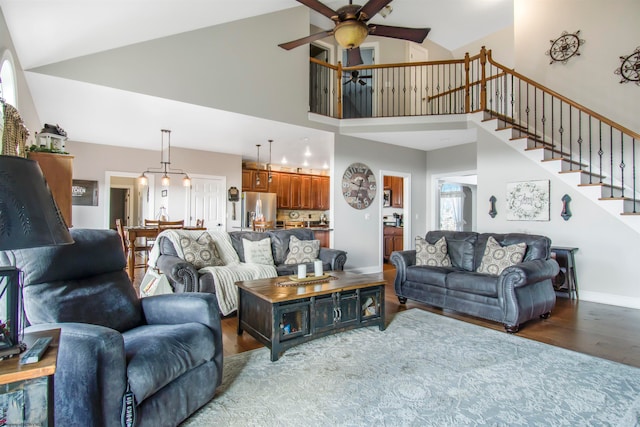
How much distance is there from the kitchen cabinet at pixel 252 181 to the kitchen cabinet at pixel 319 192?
1.61m

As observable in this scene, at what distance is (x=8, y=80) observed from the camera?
302 centimetres

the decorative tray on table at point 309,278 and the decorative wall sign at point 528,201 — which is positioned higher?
the decorative wall sign at point 528,201

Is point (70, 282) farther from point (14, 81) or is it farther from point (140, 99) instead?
point (140, 99)


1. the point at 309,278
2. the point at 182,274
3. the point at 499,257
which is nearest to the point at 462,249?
the point at 499,257

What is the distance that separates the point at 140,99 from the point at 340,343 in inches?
150

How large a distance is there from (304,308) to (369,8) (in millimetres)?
2657

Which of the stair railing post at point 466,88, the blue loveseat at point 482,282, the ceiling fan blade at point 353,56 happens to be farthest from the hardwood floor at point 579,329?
the stair railing post at point 466,88

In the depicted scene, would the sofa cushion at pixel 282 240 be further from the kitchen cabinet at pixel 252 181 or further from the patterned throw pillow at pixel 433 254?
the kitchen cabinet at pixel 252 181

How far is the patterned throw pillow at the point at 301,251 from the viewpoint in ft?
15.4

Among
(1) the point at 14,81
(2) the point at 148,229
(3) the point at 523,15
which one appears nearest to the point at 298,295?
(1) the point at 14,81

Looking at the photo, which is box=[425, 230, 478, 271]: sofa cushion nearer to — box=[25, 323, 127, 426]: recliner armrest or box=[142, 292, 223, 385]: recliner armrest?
box=[142, 292, 223, 385]: recliner armrest

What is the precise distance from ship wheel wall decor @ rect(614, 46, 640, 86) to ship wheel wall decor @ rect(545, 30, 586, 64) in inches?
26.7

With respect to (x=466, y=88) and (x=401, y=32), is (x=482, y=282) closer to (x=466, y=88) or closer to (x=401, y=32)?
(x=401, y=32)

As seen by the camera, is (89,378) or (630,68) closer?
(89,378)
